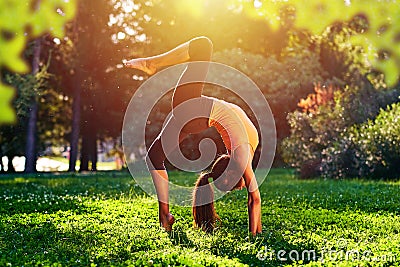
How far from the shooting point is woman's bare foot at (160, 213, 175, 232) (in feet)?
20.1

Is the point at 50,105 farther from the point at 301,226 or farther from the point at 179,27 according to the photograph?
the point at 301,226

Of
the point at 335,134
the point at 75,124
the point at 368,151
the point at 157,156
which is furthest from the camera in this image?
the point at 75,124

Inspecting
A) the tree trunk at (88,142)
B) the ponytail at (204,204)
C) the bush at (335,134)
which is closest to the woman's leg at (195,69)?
the ponytail at (204,204)

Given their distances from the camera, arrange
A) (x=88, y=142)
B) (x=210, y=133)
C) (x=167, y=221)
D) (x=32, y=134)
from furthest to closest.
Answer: (x=88, y=142), (x=32, y=134), (x=210, y=133), (x=167, y=221)

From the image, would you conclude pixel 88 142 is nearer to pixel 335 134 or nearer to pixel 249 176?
pixel 335 134

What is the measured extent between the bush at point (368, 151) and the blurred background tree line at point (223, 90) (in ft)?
0.08

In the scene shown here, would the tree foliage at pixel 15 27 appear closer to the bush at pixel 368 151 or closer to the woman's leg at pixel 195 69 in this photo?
the woman's leg at pixel 195 69

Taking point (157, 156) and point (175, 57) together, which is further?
point (157, 156)

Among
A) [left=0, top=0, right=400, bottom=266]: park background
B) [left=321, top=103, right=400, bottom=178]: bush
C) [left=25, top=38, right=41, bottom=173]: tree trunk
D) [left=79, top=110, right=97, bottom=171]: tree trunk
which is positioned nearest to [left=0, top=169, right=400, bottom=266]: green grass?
[left=0, top=0, right=400, bottom=266]: park background

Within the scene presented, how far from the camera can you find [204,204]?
636 cm

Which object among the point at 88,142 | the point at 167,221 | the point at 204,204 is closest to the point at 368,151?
the point at 204,204

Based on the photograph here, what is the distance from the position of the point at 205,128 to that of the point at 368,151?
9.09 metres

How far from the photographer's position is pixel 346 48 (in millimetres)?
24797

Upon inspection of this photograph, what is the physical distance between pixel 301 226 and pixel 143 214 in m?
2.15
